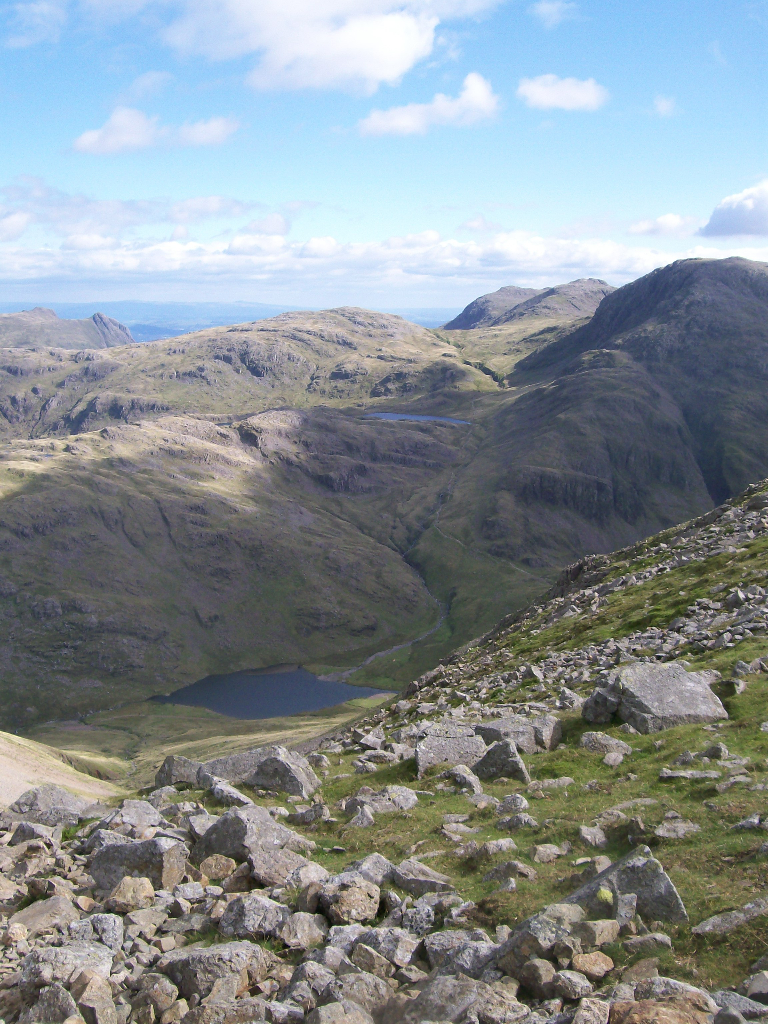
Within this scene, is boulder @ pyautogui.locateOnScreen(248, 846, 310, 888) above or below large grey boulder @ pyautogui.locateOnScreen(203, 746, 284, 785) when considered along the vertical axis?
above

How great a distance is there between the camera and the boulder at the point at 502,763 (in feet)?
82.5

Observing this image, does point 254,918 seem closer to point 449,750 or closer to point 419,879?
point 419,879

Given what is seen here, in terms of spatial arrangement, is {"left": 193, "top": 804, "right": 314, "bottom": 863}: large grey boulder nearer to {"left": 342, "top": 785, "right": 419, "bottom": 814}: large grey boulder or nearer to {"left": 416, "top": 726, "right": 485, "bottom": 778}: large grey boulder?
{"left": 342, "top": 785, "right": 419, "bottom": 814}: large grey boulder

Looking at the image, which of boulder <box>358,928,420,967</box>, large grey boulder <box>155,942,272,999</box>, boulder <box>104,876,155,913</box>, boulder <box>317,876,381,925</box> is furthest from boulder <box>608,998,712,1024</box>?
boulder <box>104,876,155,913</box>

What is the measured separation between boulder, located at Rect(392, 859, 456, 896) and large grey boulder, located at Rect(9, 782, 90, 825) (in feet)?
42.9

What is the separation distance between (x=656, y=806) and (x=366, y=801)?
10182 mm

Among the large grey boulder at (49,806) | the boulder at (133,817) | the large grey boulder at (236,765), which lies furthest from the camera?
the large grey boulder at (236,765)

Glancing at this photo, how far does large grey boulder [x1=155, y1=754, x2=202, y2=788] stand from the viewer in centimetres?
2895

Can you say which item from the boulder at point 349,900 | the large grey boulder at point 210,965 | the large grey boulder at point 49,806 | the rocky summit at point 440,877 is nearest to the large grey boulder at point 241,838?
the rocky summit at point 440,877

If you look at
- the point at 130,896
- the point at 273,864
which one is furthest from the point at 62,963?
the point at 273,864

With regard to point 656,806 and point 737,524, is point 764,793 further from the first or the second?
point 737,524

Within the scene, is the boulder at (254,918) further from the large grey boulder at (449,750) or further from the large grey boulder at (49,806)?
the large grey boulder at (449,750)

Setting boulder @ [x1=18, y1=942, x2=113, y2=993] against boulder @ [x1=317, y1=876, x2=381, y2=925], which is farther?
boulder @ [x1=317, y1=876, x2=381, y2=925]

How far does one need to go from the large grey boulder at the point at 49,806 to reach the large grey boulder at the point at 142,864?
6.10m
